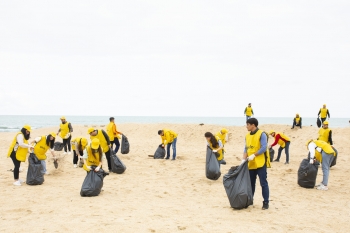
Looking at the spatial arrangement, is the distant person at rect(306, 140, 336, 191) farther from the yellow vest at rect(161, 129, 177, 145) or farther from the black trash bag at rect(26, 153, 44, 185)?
the black trash bag at rect(26, 153, 44, 185)

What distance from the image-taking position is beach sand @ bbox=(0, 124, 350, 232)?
5.23 metres

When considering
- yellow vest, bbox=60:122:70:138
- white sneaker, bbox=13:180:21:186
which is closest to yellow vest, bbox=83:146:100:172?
white sneaker, bbox=13:180:21:186

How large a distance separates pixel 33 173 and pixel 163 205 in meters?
3.76

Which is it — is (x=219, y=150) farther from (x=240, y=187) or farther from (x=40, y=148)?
(x=40, y=148)

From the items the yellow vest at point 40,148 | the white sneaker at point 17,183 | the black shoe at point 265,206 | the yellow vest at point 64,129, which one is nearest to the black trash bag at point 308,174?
the black shoe at point 265,206

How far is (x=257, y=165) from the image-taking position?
19.8ft

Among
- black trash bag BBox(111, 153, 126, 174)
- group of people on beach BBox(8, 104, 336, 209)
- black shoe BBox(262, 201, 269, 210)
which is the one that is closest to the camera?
group of people on beach BBox(8, 104, 336, 209)

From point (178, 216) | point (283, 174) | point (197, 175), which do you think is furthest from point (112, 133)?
point (178, 216)

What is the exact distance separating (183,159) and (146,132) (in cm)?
1127

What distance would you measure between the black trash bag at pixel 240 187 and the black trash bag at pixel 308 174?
2811mm

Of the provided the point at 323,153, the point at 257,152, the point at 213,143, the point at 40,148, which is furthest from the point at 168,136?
the point at 257,152

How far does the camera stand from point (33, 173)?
8.23 m

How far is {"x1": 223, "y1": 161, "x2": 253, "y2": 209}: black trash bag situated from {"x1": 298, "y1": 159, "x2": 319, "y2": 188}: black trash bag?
2.81 metres

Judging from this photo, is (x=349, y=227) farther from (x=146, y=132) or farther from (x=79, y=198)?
(x=146, y=132)
